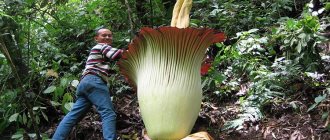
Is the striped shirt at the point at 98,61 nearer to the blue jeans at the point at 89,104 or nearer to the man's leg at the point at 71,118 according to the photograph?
the blue jeans at the point at 89,104

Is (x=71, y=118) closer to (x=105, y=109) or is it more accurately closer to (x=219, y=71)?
(x=105, y=109)

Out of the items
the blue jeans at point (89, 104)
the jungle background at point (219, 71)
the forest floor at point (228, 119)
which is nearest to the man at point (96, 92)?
the blue jeans at point (89, 104)

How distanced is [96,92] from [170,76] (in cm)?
97

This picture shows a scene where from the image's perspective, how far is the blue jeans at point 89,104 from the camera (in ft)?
12.3

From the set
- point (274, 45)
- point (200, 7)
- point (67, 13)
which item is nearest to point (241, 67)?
point (274, 45)

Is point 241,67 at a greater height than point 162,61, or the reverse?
point 162,61

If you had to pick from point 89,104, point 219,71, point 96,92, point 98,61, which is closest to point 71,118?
point 89,104

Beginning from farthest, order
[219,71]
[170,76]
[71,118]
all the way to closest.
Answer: [219,71]
[71,118]
[170,76]

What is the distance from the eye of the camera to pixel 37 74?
4953 mm

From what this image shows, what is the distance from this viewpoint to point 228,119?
12.9ft

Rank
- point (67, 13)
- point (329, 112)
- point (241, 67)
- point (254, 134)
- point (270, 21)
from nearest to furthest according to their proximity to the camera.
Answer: point (329, 112), point (254, 134), point (241, 67), point (270, 21), point (67, 13)

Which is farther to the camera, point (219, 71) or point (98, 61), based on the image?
point (219, 71)

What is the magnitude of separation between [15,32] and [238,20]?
3.05 m

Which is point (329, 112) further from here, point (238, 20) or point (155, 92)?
point (238, 20)
